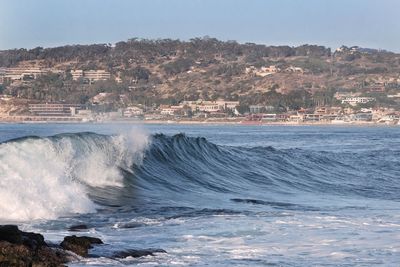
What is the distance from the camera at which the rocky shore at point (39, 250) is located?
12.5 metres

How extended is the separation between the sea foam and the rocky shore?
5141 mm

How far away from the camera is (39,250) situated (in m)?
13.3

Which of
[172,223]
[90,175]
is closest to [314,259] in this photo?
[172,223]

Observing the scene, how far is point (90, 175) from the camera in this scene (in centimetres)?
2683

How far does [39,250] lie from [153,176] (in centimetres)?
1806

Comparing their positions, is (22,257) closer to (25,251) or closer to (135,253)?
(25,251)

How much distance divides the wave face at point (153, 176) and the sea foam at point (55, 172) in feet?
0.08

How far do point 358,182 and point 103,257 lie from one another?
23.5m

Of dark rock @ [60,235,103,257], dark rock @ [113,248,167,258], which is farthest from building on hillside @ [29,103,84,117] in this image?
dark rock @ [60,235,103,257]

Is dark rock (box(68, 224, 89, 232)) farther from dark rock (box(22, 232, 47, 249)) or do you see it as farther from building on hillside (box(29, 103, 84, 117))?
building on hillside (box(29, 103, 84, 117))

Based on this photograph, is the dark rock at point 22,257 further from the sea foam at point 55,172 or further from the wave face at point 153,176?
the wave face at point 153,176

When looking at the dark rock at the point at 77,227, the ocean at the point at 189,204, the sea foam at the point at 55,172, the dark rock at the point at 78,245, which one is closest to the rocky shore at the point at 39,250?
the dark rock at the point at 78,245

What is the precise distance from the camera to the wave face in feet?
72.2

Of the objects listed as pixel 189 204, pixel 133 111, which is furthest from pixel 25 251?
pixel 133 111
